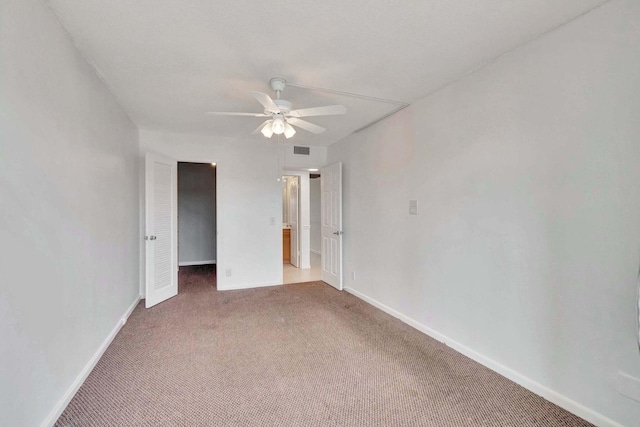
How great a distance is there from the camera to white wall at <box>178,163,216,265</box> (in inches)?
264

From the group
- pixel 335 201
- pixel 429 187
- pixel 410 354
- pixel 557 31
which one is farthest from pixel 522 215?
pixel 335 201

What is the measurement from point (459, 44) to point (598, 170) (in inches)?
46.2

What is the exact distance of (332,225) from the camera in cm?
471

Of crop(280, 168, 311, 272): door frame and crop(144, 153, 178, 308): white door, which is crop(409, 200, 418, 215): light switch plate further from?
crop(144, 153, 178, 308): white door

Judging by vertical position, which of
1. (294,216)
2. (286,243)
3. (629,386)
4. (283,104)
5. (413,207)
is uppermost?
(283,104)

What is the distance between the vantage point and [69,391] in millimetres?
1878

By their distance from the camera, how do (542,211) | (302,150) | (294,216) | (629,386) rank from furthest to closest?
1. (294,216)
2. (302,150)
3. (542,211)
4. (629,386)

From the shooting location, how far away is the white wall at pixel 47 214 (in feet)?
4.35

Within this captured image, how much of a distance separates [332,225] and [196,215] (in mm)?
3766

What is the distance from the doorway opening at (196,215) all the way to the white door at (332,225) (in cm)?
306

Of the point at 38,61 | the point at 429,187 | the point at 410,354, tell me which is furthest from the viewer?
the point at 429,187

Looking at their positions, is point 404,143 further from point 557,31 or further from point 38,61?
point 38,61

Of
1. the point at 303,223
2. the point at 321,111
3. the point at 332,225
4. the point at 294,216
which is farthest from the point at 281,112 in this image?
the point at 294,216

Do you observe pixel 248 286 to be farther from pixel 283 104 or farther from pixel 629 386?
pixel 629 386
